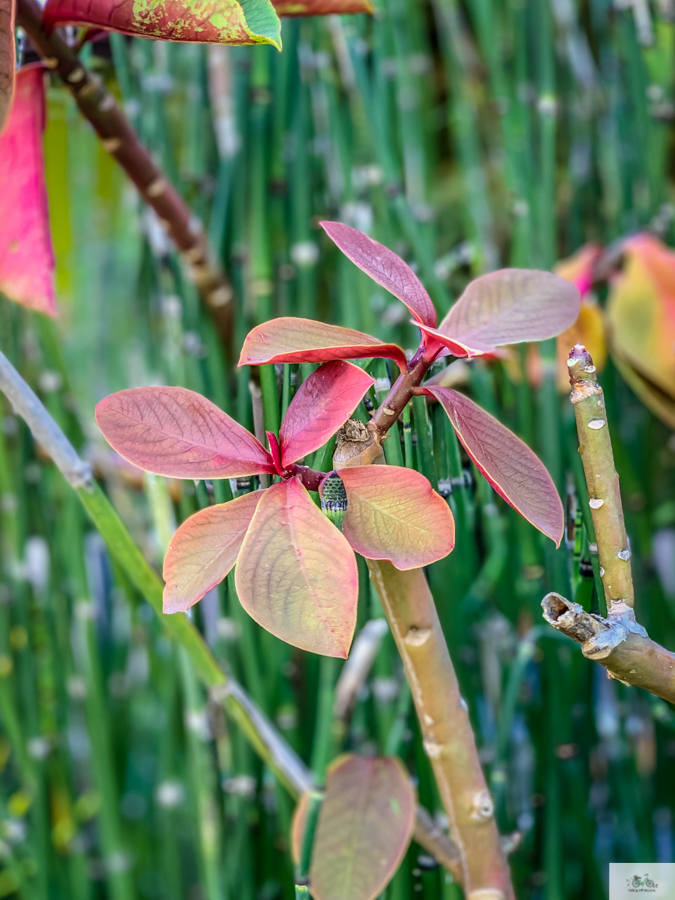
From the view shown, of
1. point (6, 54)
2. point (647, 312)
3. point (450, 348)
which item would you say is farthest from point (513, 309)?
point (647, 312)

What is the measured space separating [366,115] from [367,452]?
11.9 inches

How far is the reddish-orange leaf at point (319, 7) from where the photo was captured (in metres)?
0.24

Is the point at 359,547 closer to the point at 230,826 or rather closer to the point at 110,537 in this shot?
the point at 110,537

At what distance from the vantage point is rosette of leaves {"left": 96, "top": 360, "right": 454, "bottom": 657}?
16 cm

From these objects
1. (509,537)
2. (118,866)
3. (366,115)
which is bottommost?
(118,866)

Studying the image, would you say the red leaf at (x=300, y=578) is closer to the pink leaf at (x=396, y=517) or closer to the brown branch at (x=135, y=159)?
the pink leaf at (x=396, y=517)

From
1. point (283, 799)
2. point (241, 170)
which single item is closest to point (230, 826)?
point (283, 799)

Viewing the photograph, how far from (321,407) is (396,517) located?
0.03 m

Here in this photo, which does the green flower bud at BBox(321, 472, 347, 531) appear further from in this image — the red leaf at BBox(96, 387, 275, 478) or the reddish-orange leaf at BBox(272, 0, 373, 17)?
the reddish-orange leaf at BBox(272, 0, 373, 17)

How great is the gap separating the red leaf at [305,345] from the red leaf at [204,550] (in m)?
0.04

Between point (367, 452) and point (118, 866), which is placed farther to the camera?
point (118, 866)

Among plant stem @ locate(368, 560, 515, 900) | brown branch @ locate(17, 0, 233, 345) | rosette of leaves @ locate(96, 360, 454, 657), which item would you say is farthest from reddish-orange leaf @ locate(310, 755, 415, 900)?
brown branch @ locate(17, 0, 233, 345)

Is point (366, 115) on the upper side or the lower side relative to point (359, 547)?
upper

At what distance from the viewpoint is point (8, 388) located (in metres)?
0.20
